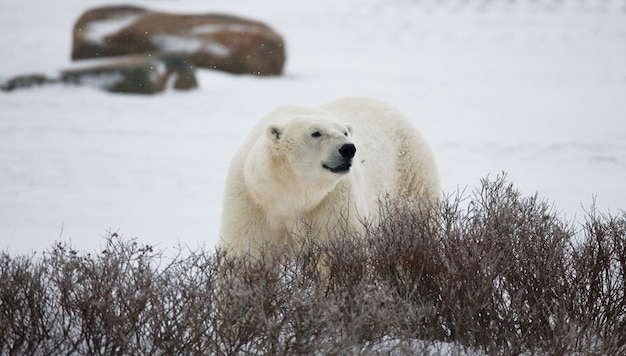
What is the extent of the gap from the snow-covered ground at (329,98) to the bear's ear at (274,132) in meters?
0.98

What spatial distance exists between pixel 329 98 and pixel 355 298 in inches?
409

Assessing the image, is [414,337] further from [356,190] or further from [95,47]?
[95,47]

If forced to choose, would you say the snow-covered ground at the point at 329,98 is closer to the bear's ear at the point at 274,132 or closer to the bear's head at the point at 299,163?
the bear's head at the point at 299,163

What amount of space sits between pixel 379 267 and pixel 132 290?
1044 millimetres

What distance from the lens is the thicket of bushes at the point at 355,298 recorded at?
2.91 m

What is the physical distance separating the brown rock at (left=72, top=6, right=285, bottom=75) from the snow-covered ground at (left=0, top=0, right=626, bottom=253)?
47 cm

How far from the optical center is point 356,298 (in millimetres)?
2922

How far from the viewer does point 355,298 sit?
2.91m

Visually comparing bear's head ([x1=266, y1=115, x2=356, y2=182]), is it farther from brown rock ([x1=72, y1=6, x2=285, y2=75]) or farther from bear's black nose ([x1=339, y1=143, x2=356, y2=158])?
brown rock ([x1=72, y1=6, x2=285, y2=75])

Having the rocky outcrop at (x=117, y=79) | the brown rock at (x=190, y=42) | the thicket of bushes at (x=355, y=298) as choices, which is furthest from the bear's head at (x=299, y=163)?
the brown rock at (x=190, y=42)

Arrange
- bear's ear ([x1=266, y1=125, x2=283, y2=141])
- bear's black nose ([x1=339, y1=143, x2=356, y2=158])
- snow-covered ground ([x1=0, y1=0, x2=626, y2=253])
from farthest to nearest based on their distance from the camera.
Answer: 1. snow-covered ground ([x1=0, y1=0, x2=626, y2=253])
2. bear's ear ([x1=266, y1=125, x2=283, y2=141])
3. bear's black nose ([x1=339, y1=143, x2=356, y2=158])

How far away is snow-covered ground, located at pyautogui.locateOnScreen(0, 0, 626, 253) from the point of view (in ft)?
23.5

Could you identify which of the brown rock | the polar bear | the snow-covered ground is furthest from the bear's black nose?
the brown rock

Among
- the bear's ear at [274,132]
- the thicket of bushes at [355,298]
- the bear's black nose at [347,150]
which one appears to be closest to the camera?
the thicket of bushes at [355,298]
